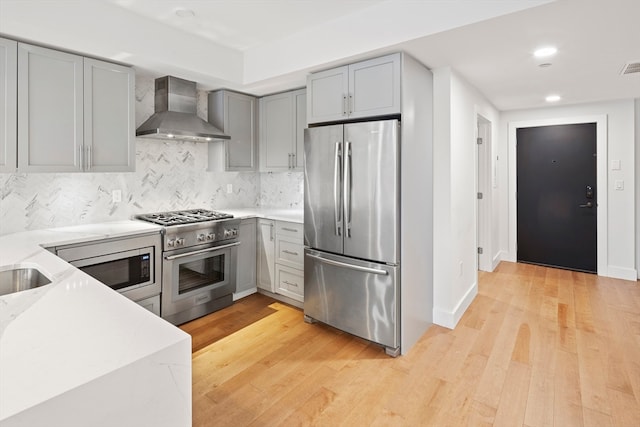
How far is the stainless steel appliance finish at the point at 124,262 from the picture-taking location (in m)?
2.51

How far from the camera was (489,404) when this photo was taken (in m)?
2.12

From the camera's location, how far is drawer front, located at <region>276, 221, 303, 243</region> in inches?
135

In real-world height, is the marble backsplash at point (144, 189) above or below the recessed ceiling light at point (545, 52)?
below

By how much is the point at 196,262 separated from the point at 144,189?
0.91 metres

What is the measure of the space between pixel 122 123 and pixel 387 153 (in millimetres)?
2132

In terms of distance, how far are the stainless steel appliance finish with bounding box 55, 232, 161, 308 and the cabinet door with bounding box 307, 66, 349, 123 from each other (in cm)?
169

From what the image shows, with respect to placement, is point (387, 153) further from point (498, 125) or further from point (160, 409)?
point (498, 125)

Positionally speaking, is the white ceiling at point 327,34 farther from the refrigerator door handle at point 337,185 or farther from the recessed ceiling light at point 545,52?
the refrigerator door handle at point 337,185

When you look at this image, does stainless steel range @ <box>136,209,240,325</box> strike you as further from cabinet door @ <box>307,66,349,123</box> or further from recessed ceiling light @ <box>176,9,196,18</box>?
recessed ceiling light @ <box>176,9,196,18</box>

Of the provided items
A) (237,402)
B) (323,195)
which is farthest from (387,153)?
(237,402)

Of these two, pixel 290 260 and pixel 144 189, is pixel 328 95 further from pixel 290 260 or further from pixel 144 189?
pixel 144 189

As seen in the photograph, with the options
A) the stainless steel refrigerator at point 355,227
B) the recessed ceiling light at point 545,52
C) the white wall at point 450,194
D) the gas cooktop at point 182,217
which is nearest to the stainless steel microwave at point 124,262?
the gas cooktop at point 182,217

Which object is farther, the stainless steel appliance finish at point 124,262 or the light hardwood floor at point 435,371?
the stainless steel appliance finish at point 124,262

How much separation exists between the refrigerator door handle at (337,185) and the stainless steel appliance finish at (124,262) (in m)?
1.48
